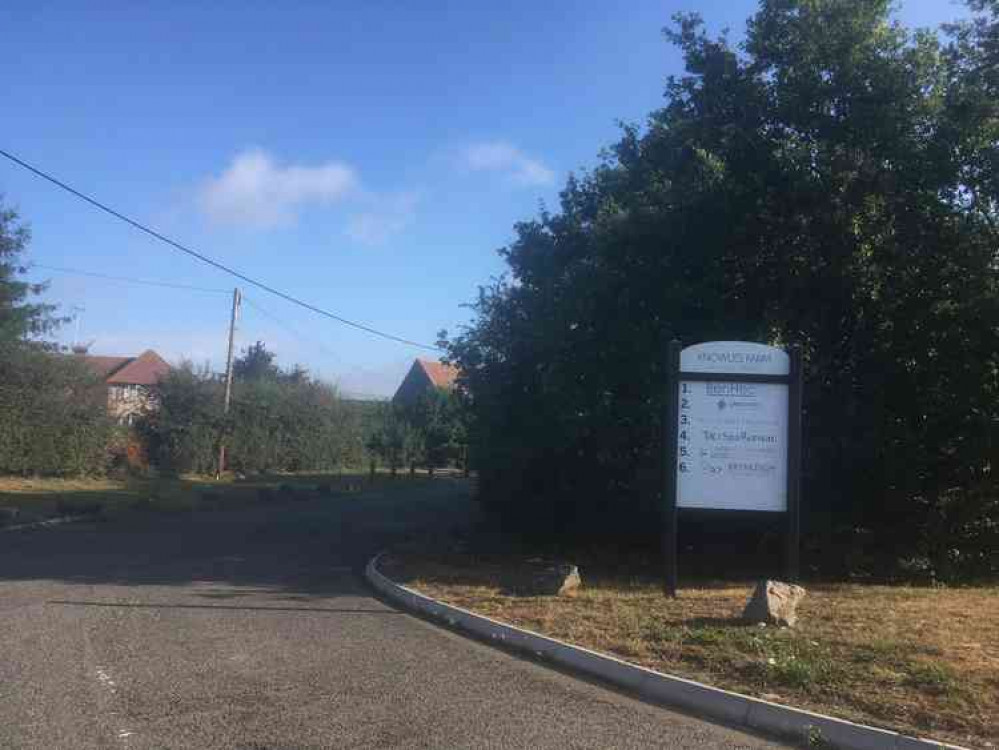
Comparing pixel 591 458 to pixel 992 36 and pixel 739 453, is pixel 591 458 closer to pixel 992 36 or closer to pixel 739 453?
→ pixel 739 453

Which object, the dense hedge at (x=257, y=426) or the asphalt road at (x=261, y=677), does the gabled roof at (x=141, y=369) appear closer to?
the dense hedge at (x=257, y=426)

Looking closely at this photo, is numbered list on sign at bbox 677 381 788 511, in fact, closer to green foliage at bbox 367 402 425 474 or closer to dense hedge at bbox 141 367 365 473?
dense hedge at bbox 141 367 365 473

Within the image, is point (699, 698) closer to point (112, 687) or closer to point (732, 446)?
point (112, 687)

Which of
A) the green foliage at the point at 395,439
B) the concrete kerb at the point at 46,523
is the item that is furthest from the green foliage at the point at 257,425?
the concrete kerb at the point at 46,523

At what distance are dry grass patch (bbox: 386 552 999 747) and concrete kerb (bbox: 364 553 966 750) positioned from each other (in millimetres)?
236

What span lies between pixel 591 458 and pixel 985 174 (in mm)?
7094

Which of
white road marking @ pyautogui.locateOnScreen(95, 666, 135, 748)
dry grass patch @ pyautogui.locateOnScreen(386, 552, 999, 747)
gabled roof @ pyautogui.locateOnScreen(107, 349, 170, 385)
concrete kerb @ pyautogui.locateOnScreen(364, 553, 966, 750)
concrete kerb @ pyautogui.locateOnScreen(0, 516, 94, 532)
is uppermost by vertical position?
gabled roof @ pyautogui.locateOnScreen(107, 349, 170, 385)

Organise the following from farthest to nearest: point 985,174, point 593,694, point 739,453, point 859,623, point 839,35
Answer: point 839,35 < point 985,174 < point 739,453 < point 859,623 < point 593,694

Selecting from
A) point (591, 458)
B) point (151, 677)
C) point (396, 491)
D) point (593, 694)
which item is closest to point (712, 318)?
point (591, 458)

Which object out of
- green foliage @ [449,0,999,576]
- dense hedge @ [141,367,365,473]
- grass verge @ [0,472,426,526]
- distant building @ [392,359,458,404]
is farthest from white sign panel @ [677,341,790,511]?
distant building @ [392,359,458,404]

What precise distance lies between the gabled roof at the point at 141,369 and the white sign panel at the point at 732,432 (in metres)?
53.2

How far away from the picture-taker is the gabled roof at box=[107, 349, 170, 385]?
5912cm

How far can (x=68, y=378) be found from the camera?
88.5 ft

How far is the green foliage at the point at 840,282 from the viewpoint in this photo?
12.5m
